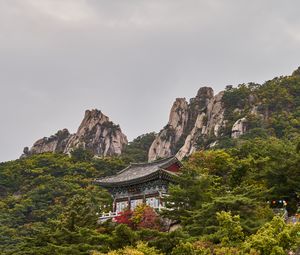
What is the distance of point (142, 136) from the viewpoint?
417 feet

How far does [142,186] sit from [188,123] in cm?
6034

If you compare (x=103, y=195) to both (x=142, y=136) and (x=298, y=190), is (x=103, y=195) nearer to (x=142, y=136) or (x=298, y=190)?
(x=298, y=190)

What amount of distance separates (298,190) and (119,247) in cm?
1176

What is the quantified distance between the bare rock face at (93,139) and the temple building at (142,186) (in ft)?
198

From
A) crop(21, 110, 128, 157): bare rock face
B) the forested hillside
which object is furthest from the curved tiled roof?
crop(21, 110, 128, 157): bare rock face

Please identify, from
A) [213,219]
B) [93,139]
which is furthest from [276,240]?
[93,139]

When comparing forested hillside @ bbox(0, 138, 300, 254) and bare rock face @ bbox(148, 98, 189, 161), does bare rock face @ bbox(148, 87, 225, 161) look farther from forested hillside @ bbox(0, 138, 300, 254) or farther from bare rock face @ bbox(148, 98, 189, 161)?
forested hillside @ bbox(0, 138, 300, 254)

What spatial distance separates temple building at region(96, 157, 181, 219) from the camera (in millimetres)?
38500

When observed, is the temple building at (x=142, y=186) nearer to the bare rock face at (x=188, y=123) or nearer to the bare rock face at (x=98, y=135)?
the bare rock face at (x=188, y=123)

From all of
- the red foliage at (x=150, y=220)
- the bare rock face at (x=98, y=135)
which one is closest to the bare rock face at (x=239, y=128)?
the bare rock face at (x=98, y=135)

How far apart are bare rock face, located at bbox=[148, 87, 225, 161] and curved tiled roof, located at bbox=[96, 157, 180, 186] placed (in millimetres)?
43280

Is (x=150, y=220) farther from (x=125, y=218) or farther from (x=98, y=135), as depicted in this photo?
(x=98, y=135)

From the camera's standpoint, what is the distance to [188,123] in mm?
99500

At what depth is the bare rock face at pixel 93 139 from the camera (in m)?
105
